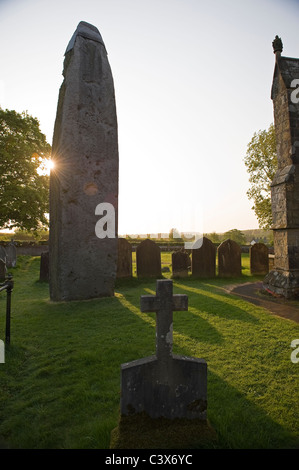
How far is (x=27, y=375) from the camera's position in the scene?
2.90m

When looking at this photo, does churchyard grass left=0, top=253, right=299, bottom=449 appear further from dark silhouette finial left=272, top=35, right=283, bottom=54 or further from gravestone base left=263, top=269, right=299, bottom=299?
dark silhouette finial left=272, top=35, right=283, bottom=54

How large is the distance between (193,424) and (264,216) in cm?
2047

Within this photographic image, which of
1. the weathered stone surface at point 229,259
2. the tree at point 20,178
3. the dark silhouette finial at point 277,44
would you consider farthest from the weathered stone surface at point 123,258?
the tree at point 20,178

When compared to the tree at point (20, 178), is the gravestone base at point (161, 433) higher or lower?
lower

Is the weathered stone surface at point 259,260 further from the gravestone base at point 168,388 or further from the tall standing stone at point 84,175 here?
the gravestone base at point 168,388

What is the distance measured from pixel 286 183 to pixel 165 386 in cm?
588

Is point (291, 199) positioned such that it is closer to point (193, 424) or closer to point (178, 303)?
point (178, 303)

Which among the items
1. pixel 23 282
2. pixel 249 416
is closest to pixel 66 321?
pixel 249 416

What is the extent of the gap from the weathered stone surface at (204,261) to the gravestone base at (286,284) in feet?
9.38

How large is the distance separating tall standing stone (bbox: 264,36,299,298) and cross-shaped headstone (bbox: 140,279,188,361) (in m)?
5.01

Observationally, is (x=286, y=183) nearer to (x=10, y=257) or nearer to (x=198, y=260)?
(x=198, y=260)

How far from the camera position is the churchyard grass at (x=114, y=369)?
196cm

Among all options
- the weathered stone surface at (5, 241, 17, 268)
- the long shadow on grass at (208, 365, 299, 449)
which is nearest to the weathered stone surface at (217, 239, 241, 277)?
the long shadow on grass at (208, 365, 299, 449)
